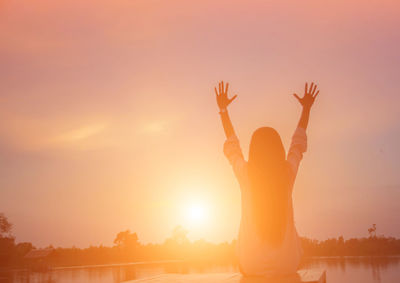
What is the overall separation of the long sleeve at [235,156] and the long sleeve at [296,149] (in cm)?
38

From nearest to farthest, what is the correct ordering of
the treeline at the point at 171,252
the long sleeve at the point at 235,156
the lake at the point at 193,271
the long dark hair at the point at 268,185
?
the long dark hair at the point at 268,185 → the long sleeve at the point at 235,156 → the lake at the point at 193,271 → the treeline at the point at 171,252

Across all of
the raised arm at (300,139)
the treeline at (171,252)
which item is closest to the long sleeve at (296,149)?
the raised arm at (300,139)

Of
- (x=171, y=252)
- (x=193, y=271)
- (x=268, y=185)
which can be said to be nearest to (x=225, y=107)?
(x=268, y=185)

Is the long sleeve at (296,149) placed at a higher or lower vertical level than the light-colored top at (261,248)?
higher

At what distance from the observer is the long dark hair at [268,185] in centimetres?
281

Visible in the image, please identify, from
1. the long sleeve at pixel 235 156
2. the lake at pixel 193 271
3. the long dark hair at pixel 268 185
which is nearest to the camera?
the long dark hair at pixel 268 185

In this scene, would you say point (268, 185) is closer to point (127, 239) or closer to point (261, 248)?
point (261, 248)

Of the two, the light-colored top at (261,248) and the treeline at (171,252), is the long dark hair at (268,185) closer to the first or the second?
the light-colored top at (261,248)

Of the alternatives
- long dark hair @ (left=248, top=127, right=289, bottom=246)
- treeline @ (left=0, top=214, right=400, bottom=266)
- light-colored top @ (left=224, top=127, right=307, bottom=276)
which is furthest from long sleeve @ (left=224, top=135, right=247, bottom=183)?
treeline @ (left=0, top=214, right=400, bottom=266)

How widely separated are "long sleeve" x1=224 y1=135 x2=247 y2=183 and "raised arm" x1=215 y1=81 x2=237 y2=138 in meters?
0.11

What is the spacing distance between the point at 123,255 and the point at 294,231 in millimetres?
59062

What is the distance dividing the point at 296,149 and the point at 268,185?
66 centimetres

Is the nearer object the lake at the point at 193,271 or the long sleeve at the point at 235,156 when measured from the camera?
the long sleeve at the point at 235,156

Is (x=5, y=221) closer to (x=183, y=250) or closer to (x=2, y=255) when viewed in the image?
(x=2, y=255)
